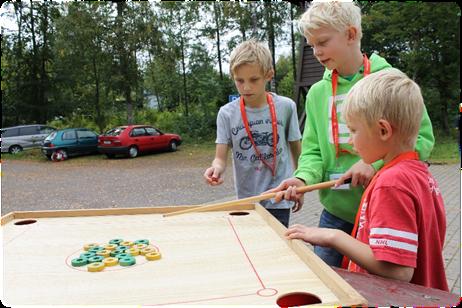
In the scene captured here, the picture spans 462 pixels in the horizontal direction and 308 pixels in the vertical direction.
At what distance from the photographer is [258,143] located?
8.61 feet

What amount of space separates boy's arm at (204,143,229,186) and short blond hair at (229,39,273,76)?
0.45 meters

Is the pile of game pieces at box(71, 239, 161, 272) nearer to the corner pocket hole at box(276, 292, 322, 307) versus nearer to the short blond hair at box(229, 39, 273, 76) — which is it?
the corner pocket hole at box(276, 292, 322, 307)

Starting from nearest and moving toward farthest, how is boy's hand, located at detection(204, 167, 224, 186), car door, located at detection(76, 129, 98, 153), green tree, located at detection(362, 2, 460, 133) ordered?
boy's hand, located at detection(204, 167, 224, 186) < green tree, located at detection(362, 2, 460, 133) < car door, located at detection(76, 129, 98, 153)

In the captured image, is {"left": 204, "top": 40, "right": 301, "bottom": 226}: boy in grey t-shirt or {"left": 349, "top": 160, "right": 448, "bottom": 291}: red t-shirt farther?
{"left": 204, "top": 40, "right": 301, "bottom": 226}: boy in grey t-shirt

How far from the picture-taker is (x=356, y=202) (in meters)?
1.97

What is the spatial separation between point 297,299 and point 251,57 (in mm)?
1561

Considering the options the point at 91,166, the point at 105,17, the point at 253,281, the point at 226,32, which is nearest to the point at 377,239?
the point at 253,281

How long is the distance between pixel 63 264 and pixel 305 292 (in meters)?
0.87

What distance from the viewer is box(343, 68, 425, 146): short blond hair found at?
1.31 metres

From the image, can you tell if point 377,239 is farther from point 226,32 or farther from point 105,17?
point 226,32

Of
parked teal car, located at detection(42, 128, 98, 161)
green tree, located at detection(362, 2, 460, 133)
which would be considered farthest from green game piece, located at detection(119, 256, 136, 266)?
green tree, located at detection(362, 2, 460, 133)

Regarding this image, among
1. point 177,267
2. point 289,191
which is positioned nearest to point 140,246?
point 177,267

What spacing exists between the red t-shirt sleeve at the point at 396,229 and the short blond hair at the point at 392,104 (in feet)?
0.71

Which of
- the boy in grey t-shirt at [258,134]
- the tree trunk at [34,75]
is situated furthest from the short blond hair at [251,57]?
the tree trunk at [34,75]
